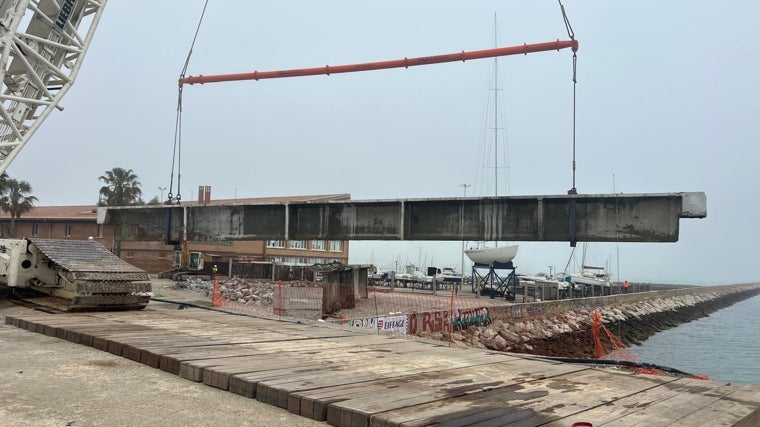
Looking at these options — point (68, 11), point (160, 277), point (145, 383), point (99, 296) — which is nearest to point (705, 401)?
point (145, 383)

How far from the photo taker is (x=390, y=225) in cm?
2541

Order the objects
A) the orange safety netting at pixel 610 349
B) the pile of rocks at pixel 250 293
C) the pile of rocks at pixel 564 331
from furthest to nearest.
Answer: the pile of rocks at pixel 250 293 → the pile of rocks at pixel 564 331 → the orange safety netting at pixel 610 349

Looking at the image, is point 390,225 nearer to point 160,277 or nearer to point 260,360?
point 260,360

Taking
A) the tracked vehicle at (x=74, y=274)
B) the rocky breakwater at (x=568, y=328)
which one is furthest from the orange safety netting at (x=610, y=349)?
the tracked vehicle at (x=74, y=274)

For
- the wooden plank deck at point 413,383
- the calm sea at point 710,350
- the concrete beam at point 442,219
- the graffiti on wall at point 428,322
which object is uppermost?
the concrete beam at point 442,219

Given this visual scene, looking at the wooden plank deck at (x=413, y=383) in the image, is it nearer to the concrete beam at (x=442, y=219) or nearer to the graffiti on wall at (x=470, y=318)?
the concrete beam at (x=442, y=219)

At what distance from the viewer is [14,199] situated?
63281 mm

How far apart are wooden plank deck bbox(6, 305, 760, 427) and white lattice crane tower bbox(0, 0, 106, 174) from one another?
16.3 metres

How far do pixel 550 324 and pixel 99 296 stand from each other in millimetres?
26408

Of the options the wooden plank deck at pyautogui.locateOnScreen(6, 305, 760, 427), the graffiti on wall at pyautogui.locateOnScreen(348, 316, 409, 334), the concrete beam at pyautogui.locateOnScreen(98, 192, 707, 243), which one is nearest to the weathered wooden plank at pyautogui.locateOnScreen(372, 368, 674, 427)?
the wooden plank deck at pyautogui.locateOnScreen(6, 305, 760, 427)

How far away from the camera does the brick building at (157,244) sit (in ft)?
180

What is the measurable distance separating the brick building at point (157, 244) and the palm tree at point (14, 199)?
0.85 meters

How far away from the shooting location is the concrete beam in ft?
65.4

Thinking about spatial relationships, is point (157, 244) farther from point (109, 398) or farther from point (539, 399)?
point (539, 399)
